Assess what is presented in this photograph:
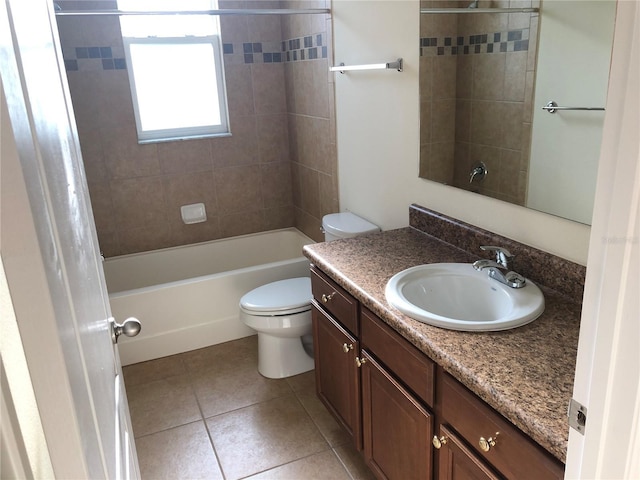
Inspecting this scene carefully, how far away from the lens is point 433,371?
4.56ft

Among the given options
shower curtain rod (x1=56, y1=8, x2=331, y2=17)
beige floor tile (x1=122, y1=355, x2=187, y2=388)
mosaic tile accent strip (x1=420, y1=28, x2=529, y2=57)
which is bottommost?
beige floor tile (x1=122, y1=355, x2=187, y2=388)

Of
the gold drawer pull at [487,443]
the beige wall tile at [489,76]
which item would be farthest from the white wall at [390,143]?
the gold drawer pull at [487,443]

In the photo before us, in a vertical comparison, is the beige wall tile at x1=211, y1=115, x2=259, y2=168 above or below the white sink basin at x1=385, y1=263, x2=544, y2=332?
above

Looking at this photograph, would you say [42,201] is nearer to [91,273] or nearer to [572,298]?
Result: [91,273]

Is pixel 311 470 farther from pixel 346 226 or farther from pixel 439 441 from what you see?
pixel 346 226

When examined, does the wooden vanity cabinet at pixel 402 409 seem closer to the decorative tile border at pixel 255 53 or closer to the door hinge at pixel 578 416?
the door hinge at pixel 578 416

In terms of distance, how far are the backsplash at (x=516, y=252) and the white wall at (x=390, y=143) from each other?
0.03 meters

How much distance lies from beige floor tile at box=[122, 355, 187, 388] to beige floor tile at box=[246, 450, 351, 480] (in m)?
0.94

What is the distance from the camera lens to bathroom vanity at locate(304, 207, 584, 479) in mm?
1122

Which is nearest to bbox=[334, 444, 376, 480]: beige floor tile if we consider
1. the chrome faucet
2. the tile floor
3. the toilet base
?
the tile floor

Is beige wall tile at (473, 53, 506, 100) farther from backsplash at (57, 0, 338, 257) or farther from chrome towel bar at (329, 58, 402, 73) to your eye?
backsplash at (57, 0, 338, 257)

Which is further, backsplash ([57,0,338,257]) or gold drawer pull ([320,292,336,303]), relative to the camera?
backsplash ([57,0,338,257])

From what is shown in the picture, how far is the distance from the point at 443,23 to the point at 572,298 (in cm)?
111

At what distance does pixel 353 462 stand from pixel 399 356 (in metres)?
0.82
